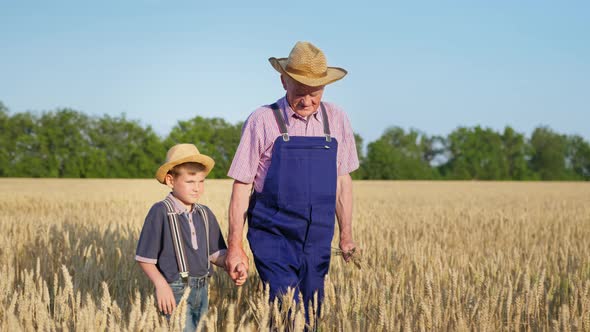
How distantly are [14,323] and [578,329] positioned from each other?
252cm

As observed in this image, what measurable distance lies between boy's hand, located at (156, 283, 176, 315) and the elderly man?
1.11ft

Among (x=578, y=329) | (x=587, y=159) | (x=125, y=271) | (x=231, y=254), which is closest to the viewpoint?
(x=578, y=329)

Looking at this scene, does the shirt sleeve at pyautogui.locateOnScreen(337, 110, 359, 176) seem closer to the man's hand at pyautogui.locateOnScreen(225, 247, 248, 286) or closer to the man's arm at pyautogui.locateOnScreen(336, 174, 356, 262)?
the man's arm at pyautogui.locateOnScreen(336, 174, 356, 262)

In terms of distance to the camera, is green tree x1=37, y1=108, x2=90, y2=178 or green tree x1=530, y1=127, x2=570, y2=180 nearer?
green tree x1=37, y1=108, x2=90, y2=178

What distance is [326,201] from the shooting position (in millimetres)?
3184

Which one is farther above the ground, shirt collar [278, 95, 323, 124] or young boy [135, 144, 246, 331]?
shirt collar [278, 95, 323, 124]

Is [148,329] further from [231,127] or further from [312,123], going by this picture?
[231,127]

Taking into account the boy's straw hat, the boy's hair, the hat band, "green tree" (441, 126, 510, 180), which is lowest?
the boy's hair

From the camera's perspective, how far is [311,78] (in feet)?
10.1

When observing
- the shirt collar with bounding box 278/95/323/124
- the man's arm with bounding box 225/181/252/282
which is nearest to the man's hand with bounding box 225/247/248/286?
the man's arm with bounding box 225/181/252/282

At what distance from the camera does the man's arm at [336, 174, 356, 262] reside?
11.3ft

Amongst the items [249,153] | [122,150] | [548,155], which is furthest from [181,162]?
[548,155]

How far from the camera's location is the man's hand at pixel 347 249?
11.2 ft

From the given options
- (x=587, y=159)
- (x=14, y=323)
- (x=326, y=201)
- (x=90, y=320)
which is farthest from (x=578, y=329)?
(x=587, y=159)
